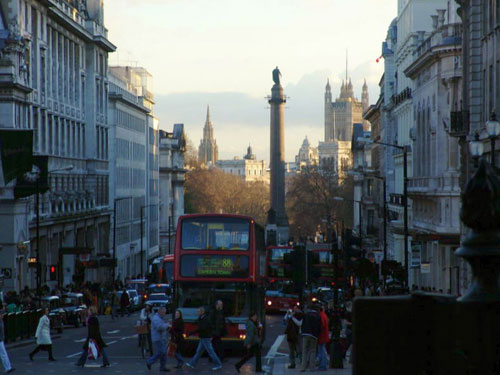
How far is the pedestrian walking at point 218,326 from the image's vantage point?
31.0m

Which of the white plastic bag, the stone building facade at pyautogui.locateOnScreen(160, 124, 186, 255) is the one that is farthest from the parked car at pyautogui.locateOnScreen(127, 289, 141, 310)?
the stone building facade at pyautogui.locateOnScreen(160, 124, 186, 255)

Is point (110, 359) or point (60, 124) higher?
point (60, 124)

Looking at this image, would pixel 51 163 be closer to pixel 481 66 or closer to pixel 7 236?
pixel 7 236

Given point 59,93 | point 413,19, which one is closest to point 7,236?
point 59,93

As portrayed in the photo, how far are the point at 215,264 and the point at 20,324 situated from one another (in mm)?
12032

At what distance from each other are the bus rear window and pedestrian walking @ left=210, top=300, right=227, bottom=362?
5.07 feet

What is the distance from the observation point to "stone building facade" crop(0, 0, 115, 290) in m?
60.1

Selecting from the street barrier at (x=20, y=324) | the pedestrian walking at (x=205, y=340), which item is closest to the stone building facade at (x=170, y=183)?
the street barrier at (x=20, y=324)

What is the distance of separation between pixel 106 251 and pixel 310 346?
6549cm

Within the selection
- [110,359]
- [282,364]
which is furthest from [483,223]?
[110,359]

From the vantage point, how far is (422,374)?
4.73 m

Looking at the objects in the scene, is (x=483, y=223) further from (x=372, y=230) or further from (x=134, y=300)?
(x=372, y=230)

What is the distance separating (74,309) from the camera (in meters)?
53.1

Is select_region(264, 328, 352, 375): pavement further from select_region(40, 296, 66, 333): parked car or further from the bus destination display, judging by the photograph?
select_region(40, 296, 66, 333): parked car
